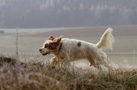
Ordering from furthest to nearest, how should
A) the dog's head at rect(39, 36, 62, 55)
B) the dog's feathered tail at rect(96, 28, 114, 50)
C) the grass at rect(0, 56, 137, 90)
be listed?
1. the dog's feathered tail at rect(96, 28, 114, 50)
2. the dog's head at rect(39, 36, 62, 55)
3. the grass at rect(0, 56, 137, 90)

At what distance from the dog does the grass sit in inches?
18.5

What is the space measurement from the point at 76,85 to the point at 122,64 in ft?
5.31

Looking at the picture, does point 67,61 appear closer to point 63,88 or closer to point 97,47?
point 97,47

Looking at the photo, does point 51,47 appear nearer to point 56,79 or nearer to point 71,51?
point 71,51

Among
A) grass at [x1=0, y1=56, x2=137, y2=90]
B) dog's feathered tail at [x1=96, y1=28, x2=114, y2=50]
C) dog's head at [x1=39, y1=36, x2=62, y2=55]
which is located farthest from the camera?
dog's feathered tail at [x1=96, y1=28, x2=114, y2=50]

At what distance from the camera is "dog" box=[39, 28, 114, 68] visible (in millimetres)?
4355

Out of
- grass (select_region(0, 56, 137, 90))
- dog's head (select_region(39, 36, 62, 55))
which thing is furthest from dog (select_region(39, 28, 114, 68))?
grass (select_region(0, 56, 137, 90))

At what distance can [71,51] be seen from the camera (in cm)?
449

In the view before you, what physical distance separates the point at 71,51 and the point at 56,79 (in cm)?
146

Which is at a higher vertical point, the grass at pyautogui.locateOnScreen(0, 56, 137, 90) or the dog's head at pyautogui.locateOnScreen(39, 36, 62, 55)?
the dog's head at pyautogui.locateOnScreen(39, 36, 62, 55)

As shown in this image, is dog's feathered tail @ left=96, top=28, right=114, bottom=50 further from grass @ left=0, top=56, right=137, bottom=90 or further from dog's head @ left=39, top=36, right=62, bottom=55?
dog's head @ left=39, top=36, right=62, bottom=55

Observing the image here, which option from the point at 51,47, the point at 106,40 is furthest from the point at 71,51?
the point at 106,40

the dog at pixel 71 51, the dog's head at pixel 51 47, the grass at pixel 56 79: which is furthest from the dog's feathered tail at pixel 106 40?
the dog's head at pixel 51 47

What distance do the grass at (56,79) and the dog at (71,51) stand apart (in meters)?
0.47
